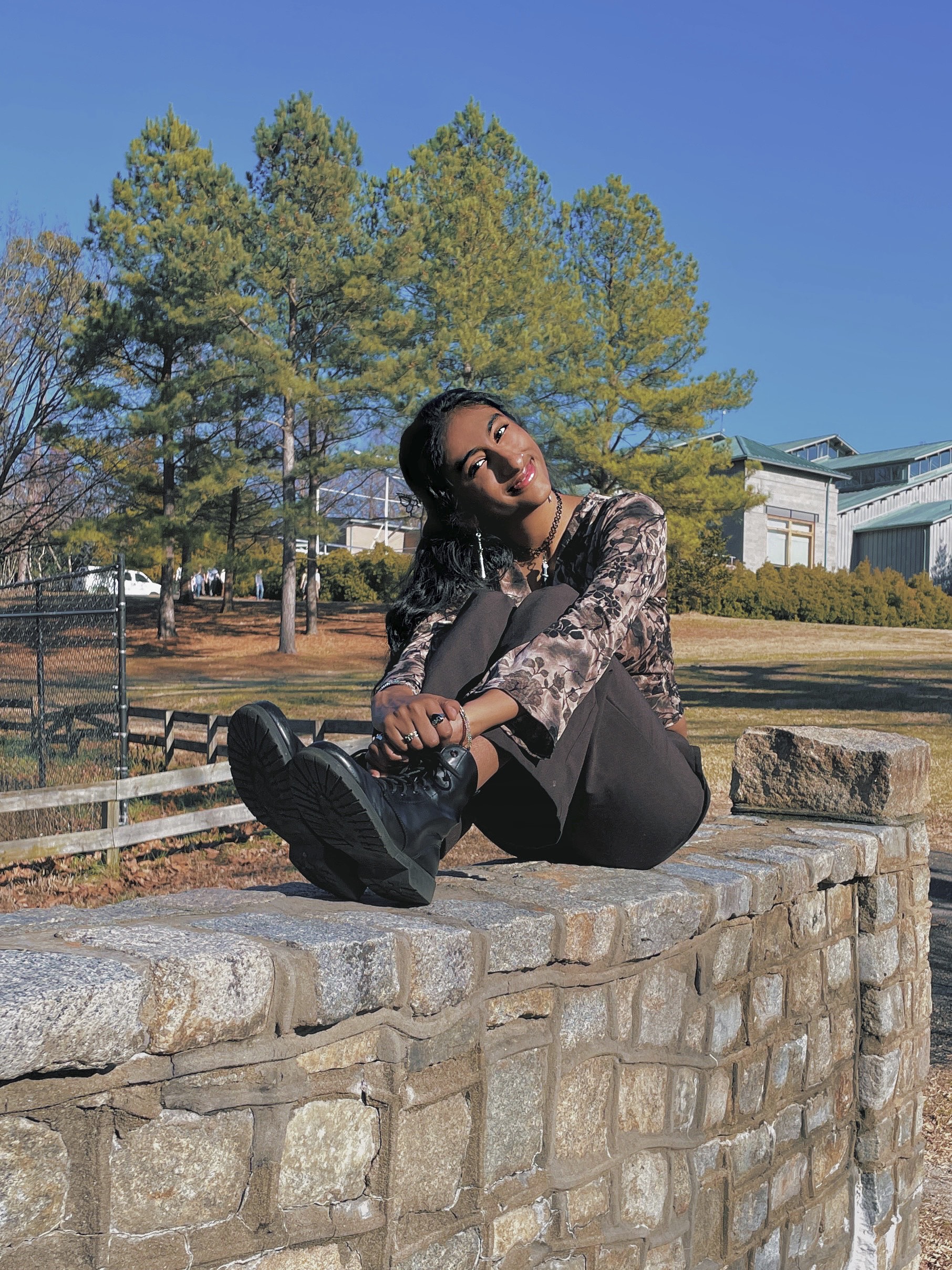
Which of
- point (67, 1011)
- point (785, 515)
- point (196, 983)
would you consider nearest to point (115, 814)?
point (196, 983)

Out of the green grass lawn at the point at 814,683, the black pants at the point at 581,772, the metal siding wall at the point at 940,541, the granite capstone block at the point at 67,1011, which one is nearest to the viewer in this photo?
the granite capstone block at the point at 67,1011

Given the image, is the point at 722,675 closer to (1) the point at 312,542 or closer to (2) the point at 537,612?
(1) the point at 312,542

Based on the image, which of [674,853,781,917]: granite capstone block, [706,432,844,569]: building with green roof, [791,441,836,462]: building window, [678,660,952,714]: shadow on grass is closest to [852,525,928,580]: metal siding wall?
[706,432,844,569]: building with green roof

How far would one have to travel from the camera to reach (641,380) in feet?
84.9

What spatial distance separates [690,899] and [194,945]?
48.2 inches

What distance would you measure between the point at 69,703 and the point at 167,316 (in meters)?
15.5

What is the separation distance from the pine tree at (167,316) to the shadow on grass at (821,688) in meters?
11.3

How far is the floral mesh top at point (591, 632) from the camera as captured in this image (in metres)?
2.26

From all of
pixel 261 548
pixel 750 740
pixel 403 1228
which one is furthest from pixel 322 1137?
pixel 261 548

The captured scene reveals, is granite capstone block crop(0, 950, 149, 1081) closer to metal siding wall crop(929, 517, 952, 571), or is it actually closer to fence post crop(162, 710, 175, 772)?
fence post crop(162, 710, 175, 772)

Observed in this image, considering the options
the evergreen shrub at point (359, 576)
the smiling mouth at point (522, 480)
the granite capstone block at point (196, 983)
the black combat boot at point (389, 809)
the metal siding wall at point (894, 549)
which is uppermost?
the metal siding wall at point (894, 549)

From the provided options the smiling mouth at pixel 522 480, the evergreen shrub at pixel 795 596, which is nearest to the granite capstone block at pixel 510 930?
the smiling mouth at pixel 522 480

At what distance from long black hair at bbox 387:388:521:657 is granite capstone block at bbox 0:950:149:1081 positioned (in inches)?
55.0

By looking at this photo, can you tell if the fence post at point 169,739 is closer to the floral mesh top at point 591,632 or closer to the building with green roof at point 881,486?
the floral mesh top at point 591,632
